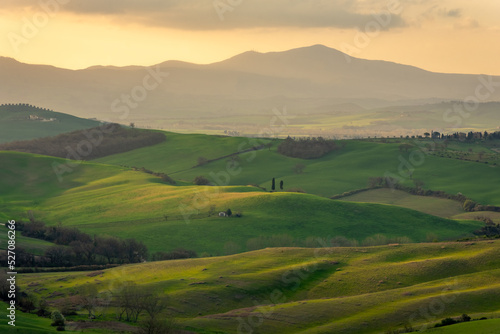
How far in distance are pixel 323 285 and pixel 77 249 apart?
47460 millimetres

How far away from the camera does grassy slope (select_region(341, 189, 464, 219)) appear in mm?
169875

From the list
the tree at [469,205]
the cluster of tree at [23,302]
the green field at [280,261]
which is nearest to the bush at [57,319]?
the green field at [280,261]

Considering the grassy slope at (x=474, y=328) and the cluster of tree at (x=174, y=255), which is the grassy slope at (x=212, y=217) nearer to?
the cluster of tree at (x=174, y=255)

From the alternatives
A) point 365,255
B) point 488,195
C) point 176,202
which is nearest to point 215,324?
point 365,255

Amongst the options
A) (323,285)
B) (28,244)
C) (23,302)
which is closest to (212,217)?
(28,244)

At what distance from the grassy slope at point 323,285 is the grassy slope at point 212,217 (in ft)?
105

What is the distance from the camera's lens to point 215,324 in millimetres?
65875

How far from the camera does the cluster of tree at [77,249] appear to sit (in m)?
102

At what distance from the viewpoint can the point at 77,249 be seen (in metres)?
109

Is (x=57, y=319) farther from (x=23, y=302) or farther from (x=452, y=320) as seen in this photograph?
(x=452, y=320)

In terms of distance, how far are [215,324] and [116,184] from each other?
12373cm

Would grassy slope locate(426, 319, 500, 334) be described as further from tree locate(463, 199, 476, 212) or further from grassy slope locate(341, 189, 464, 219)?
tree locate(463, 199, 476, 212)

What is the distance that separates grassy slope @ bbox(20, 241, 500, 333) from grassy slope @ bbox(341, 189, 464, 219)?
80207 millimetres

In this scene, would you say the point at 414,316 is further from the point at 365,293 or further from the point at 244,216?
the point at 244,216
